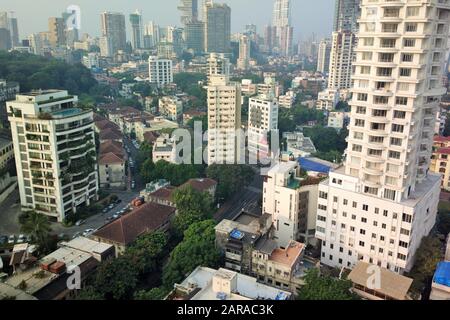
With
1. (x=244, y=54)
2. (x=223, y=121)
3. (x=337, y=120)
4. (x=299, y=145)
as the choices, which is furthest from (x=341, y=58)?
(x=244, y=54)

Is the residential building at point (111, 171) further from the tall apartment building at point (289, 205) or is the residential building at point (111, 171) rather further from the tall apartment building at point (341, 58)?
the tall apartment building at point (341, 58)

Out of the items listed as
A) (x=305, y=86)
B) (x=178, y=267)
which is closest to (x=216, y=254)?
(x=178, y=267)

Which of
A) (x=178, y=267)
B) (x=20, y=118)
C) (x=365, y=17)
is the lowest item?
(x=178, y=267)

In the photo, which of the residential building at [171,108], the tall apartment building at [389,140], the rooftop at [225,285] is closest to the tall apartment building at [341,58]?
the residential building at [171,108]

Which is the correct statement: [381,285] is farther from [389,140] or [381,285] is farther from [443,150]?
[443,150]

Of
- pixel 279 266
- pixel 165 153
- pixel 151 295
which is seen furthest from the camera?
pixel 165 153

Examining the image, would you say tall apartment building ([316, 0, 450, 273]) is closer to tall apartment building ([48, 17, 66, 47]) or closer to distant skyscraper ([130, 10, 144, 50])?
tall apartment building ([48, 17, 66, 47])
